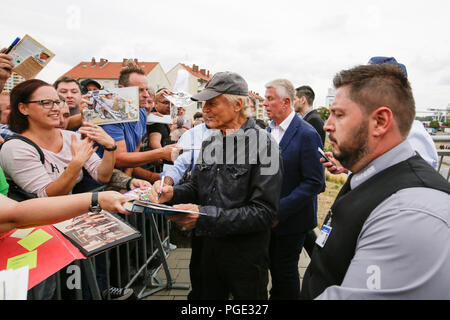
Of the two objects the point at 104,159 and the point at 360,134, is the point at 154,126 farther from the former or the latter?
the point at 360,134

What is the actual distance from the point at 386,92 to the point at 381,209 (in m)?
0.61

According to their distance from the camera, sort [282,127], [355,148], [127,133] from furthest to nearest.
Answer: [127,133] → [282,127] → [355,148]

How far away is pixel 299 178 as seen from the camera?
9.20 feet

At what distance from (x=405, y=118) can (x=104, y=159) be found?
2.62 meters

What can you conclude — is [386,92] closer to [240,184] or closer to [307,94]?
[240,184]

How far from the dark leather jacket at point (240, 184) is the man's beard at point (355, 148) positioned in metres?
0.62

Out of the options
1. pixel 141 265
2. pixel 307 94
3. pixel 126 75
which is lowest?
pixel 141 265

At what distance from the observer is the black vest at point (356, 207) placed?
3.67ft

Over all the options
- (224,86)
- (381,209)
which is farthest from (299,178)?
(381,209)

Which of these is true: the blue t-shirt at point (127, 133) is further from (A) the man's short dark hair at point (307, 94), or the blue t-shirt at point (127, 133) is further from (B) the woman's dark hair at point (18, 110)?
(A) the man's short dark hair at point (307, 94)

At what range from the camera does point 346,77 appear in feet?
4.71

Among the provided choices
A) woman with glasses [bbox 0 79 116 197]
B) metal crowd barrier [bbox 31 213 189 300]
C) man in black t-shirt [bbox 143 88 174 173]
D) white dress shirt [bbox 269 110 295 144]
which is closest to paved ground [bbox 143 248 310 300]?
metal crowd barrier [bbox 31 213 189 300]

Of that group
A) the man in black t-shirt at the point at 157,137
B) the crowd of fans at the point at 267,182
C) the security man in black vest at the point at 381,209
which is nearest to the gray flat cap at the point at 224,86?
the crowd of fans at the point at 267,182

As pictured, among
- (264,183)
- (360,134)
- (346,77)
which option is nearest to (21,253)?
(264,183)
